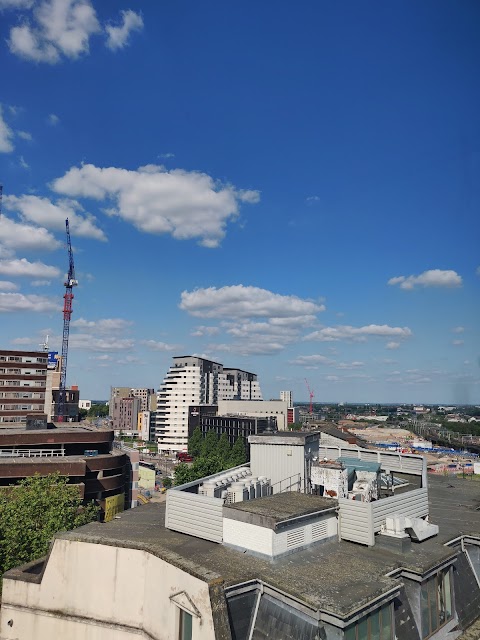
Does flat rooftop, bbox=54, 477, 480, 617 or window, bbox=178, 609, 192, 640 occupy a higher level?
flat rooftop, bbox=54, 477, 480, 617

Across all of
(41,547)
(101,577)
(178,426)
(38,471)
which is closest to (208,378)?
(178,426)

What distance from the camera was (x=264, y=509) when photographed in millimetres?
15414

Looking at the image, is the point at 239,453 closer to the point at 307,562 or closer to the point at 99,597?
the point at 99,597

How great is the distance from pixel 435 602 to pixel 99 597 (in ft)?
37.0

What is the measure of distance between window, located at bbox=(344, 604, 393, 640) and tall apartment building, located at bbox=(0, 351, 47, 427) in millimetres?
103243

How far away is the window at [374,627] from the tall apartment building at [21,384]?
103243 millimetres

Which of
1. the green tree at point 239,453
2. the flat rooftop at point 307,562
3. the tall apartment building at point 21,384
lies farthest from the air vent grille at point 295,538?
the tall apartment building at point 21,384

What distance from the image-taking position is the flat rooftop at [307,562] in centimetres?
1175

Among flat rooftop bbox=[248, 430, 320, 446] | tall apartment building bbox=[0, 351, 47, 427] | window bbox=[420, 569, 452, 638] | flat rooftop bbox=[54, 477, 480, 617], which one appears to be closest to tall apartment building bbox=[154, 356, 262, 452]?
tall apartment building bbox=[0, 351, 47, 427]

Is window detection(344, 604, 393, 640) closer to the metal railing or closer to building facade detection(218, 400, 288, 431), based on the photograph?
the metal railing

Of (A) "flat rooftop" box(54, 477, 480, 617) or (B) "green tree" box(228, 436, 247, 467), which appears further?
(B) "green tree" box(228, 436, 247, 467)

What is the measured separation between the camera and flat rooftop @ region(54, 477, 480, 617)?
11.8 metres

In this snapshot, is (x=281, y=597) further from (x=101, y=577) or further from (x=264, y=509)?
(x=101, y=577)

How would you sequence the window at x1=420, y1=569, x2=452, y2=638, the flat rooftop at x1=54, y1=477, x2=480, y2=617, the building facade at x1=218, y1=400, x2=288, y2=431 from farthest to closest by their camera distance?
the building facade at x1=218, y1=400, x2=288, y2=431 < the window at x1=420, y1=569, x2=452, y2=638 < the flat rooftop at x1=54, y1=477, x2=480, y2=617
